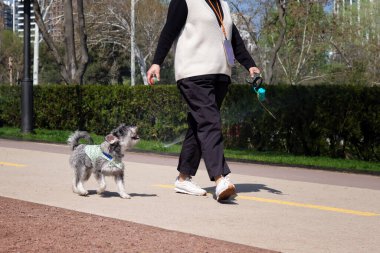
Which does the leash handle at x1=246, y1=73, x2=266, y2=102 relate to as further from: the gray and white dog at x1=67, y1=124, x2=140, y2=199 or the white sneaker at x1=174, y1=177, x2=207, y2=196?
the gray and white dog at x1=67, y1=124, x2=140, y2=199

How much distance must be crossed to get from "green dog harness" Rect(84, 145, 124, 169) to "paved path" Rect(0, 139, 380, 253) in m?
0.36

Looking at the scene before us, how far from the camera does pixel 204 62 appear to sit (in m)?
8.33

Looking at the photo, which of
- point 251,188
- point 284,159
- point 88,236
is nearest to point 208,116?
point 251,188

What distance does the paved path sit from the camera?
6.38 metres

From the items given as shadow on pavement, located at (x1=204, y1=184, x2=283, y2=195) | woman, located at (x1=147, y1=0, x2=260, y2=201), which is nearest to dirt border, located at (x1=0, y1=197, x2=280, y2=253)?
woman, located at (x1=147, y1=0, x2=260, y2=201)

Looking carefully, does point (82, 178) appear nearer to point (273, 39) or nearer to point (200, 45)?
point (200, 45)

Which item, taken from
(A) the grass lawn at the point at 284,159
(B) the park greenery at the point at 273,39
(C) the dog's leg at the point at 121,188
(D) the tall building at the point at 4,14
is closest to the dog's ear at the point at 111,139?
(C) the dog's leg at the point at 121,188

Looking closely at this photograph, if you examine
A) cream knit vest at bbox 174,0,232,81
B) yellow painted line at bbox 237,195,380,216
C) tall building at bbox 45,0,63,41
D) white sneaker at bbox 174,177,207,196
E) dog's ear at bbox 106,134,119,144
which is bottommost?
yellow painted line at bbox 237,195,380,216

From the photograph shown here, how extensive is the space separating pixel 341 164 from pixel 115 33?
46.8 m

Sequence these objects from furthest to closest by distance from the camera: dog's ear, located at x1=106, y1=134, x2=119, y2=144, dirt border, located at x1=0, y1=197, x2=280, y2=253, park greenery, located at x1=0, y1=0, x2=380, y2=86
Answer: park greenery, located at x1=0, y1=0, x2=380, y2=86 < dog's ear, located at x1=106, y1=134, x2=119, y2=144 < dirt border, located at x1=0, y1=197, x2=280, y2=253

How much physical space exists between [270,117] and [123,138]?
9346 millimetres

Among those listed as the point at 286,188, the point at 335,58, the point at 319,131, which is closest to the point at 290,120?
the point at 319,131

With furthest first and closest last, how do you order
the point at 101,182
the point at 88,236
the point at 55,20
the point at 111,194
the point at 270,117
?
1. the point at 55,20
2. the point at 270,117
3. the point at 111,194
4. the point at 101,182
5. the point at 88,236

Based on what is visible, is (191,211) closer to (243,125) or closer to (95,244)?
(95,244)
